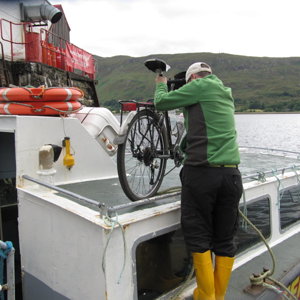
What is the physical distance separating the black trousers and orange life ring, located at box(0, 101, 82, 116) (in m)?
1.99

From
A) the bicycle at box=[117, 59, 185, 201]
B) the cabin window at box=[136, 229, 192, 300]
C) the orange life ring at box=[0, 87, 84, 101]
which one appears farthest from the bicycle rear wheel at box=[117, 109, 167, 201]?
the orange life ring at box=[0, 87, 84, 101]

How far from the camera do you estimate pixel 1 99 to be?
13.3 feet

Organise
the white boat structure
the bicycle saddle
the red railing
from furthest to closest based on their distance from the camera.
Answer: the red railing → the bicycle saddle → the white boat structure

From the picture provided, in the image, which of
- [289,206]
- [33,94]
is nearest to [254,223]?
[289,206]

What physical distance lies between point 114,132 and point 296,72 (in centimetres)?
16533

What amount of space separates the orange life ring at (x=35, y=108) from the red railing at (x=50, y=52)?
9743mm

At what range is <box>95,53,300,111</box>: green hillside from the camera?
4756 inches

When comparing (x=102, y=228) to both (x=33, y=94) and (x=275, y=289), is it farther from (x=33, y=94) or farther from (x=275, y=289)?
(x=33, y=94)

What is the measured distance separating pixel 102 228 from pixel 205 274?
2.98ft

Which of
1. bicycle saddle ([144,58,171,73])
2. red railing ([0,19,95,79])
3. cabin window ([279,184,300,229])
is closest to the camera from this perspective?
bicycle saddle ([144,58,171,73])

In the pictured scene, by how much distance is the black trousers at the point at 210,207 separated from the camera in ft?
8.57

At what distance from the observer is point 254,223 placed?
403cm

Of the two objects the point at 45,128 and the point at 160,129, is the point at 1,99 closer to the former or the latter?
the point at 45,128

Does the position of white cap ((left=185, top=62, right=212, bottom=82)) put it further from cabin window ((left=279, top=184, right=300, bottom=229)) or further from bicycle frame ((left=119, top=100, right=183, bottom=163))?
cabin window ((left=279, top=184, right=300, bottom=229))
